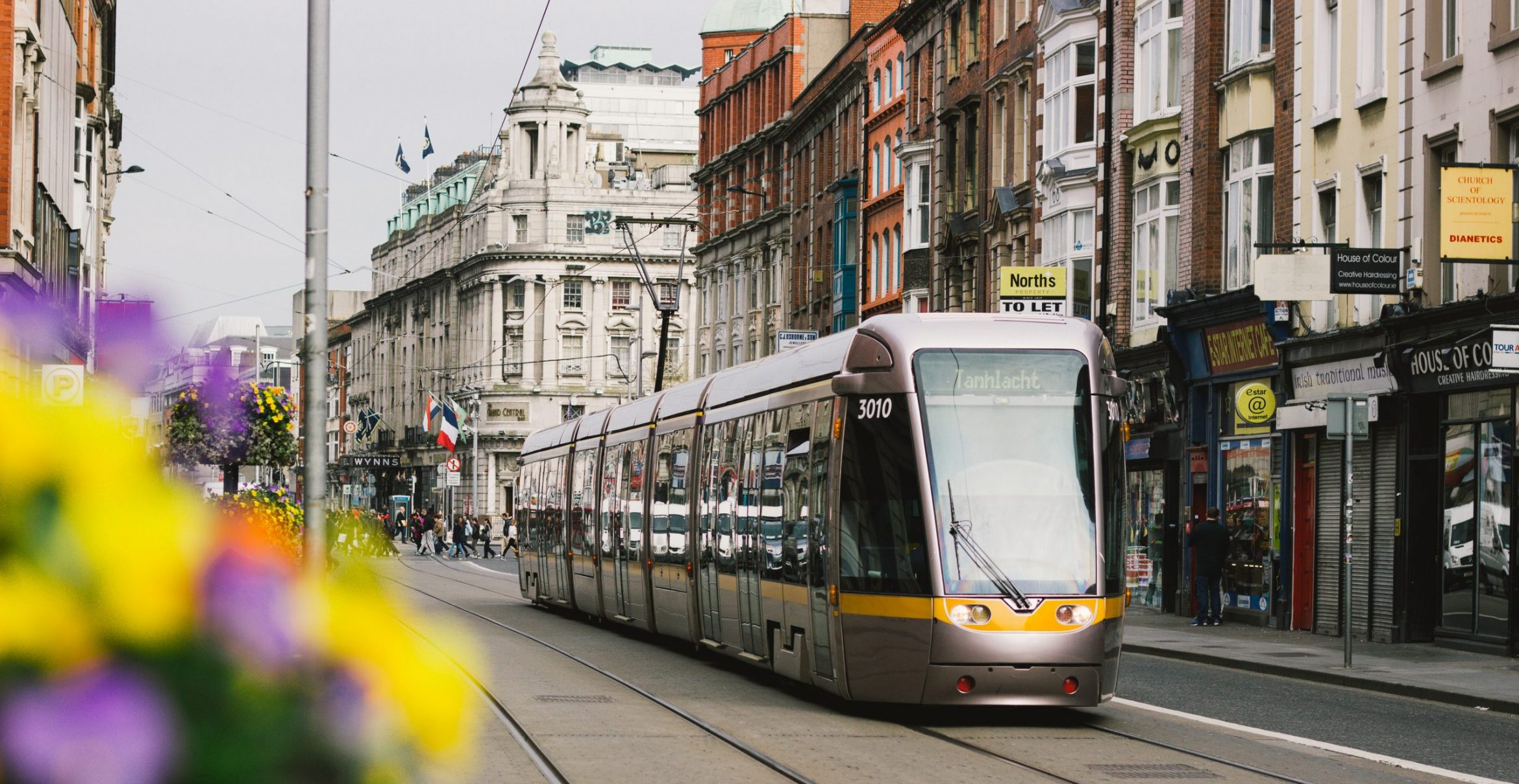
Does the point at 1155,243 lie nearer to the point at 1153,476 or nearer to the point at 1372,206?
the point at 1153,476

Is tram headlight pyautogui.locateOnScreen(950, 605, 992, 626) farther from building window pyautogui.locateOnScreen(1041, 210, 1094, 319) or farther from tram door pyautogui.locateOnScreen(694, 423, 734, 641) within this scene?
building window pyautogui.locateOnScreen(1041, 210, 1094, 319)

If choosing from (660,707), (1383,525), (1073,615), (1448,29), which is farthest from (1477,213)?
(660,707)

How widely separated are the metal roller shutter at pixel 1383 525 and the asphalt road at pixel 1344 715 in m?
5.24

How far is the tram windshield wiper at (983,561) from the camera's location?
14.8 metres

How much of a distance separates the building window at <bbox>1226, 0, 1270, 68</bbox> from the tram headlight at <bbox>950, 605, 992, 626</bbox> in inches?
758

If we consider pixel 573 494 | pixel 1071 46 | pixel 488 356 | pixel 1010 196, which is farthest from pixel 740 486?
pixel 488 356

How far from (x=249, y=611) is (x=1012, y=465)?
13823 millimetres

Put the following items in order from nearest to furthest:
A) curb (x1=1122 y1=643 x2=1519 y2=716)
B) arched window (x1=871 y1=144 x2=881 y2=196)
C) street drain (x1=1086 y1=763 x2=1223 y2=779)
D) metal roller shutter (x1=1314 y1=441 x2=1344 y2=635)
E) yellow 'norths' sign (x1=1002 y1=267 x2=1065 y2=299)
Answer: street drain (x1=1086 y1=763 x2=1223 y2=779)
curb (x1=1122 y1=643 x2=1519 y2=716)
metal roller shutter (x1=1314 y1=441 x2=1344 y2=635)
yellow 'norths' sign (x1=1002 y1=267 x2=1065 y2=299)
arched window (x1=871 y1=144 x2=881 y2=196)

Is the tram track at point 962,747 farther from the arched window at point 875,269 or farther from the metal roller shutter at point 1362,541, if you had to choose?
the arched window at point 875,269

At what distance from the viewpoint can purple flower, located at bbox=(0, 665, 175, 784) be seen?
4.60 feet

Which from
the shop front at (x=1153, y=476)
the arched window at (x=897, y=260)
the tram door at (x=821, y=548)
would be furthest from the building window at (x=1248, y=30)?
the arched window at (x=897, y=260)

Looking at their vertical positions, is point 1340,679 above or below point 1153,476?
below

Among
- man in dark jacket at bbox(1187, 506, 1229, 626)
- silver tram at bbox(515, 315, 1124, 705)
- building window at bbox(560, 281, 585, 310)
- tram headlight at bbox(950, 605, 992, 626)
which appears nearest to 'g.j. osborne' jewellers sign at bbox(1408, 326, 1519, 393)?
man in dark jacket at bbox(1187, 506, 1229, 626)

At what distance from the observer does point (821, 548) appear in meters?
16.1
